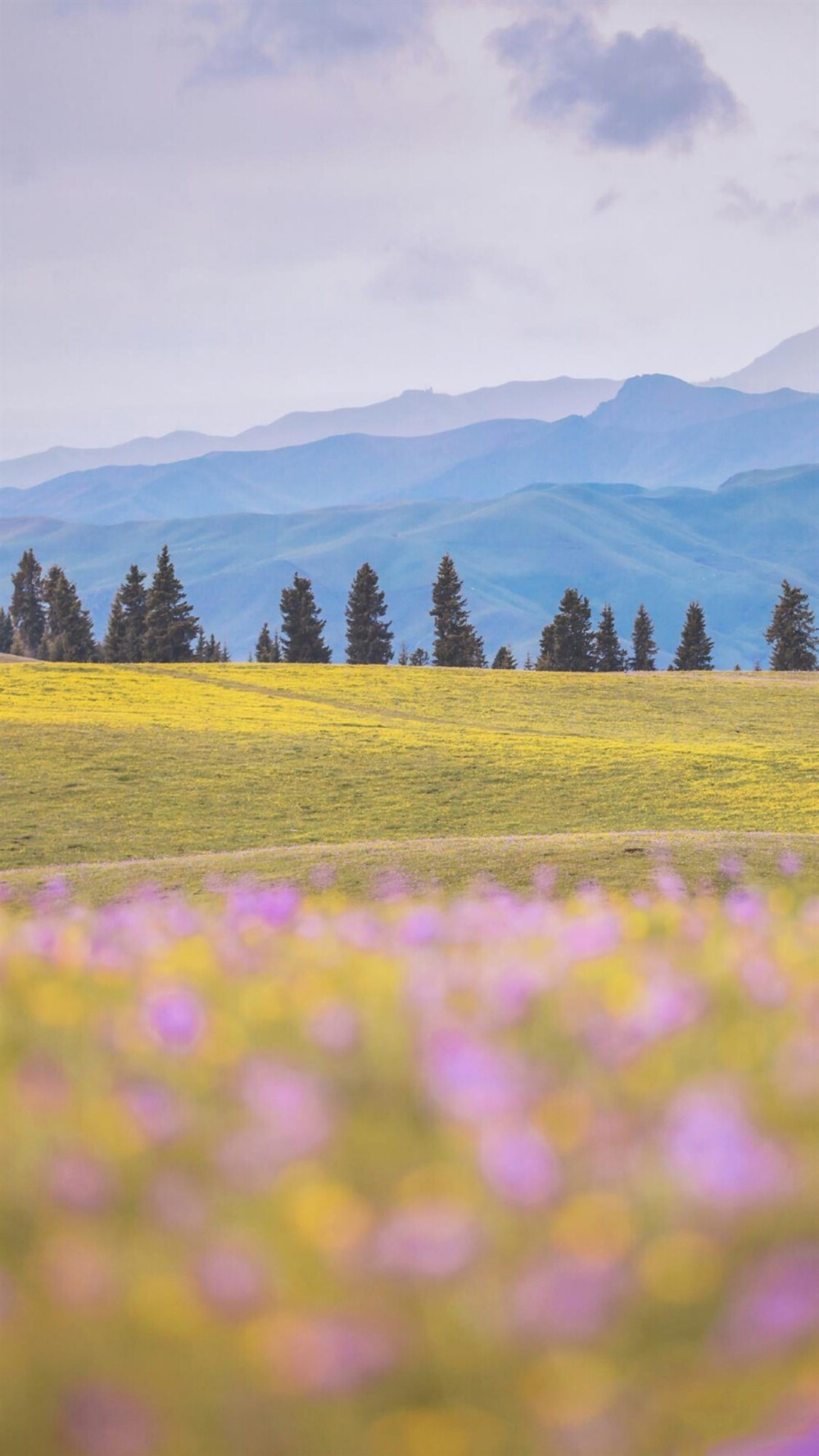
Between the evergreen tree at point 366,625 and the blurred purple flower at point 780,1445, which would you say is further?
the evergreen tree at point 366,625

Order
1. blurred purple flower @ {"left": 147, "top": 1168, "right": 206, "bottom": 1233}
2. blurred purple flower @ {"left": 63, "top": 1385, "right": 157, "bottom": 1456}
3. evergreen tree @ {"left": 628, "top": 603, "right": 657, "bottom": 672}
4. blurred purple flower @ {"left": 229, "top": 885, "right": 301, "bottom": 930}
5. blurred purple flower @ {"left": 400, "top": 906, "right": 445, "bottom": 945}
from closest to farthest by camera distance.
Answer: blurred purple flower @ {"left": 63, "top": 1385, "right": 157, "bottom": 1456}, blurred purple flower @ {"left": 147, "top": 1168, "right": 206, "bottom": 1233}, blurred purple flower @ {"left": 400, "top": 906, "right": 445, "bottom": 945}, blurred purple flower @ {"left": 229, "top": 885, "right": 301, "bottom": 930}, evergreen tree @ {"left": 628, "top": 603, "right": 657, "bottom": 672}

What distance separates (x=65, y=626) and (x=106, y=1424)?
277 ft

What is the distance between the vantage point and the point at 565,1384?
221 centimetres

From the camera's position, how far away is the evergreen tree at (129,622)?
80000mm

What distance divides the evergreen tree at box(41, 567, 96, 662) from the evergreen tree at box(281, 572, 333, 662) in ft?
46.5

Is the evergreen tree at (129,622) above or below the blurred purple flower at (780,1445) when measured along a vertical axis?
above

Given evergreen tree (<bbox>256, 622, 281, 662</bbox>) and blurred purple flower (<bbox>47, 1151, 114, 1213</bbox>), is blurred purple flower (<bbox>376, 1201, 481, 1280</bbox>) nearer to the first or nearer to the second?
blurred purple flower (<bbox>47, 1151, 114, 1213</bbox>)

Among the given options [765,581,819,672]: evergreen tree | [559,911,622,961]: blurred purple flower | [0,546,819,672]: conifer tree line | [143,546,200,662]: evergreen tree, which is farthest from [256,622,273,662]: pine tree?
[559,911,622,961]: blurred purple flower

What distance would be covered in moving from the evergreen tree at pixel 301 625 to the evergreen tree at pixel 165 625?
5.99 metres

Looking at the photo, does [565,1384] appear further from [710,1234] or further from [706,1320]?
[710,1234]

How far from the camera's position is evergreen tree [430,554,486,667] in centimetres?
7662

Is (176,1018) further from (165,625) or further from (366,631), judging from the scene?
(366,631)

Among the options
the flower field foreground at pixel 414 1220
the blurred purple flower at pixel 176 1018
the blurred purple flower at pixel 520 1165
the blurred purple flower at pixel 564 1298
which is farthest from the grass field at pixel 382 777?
the blurred purple flower at pixel 564 1298

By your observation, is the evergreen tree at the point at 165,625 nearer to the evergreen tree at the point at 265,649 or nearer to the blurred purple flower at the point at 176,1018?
the evergreen tree at the point at 265,649
